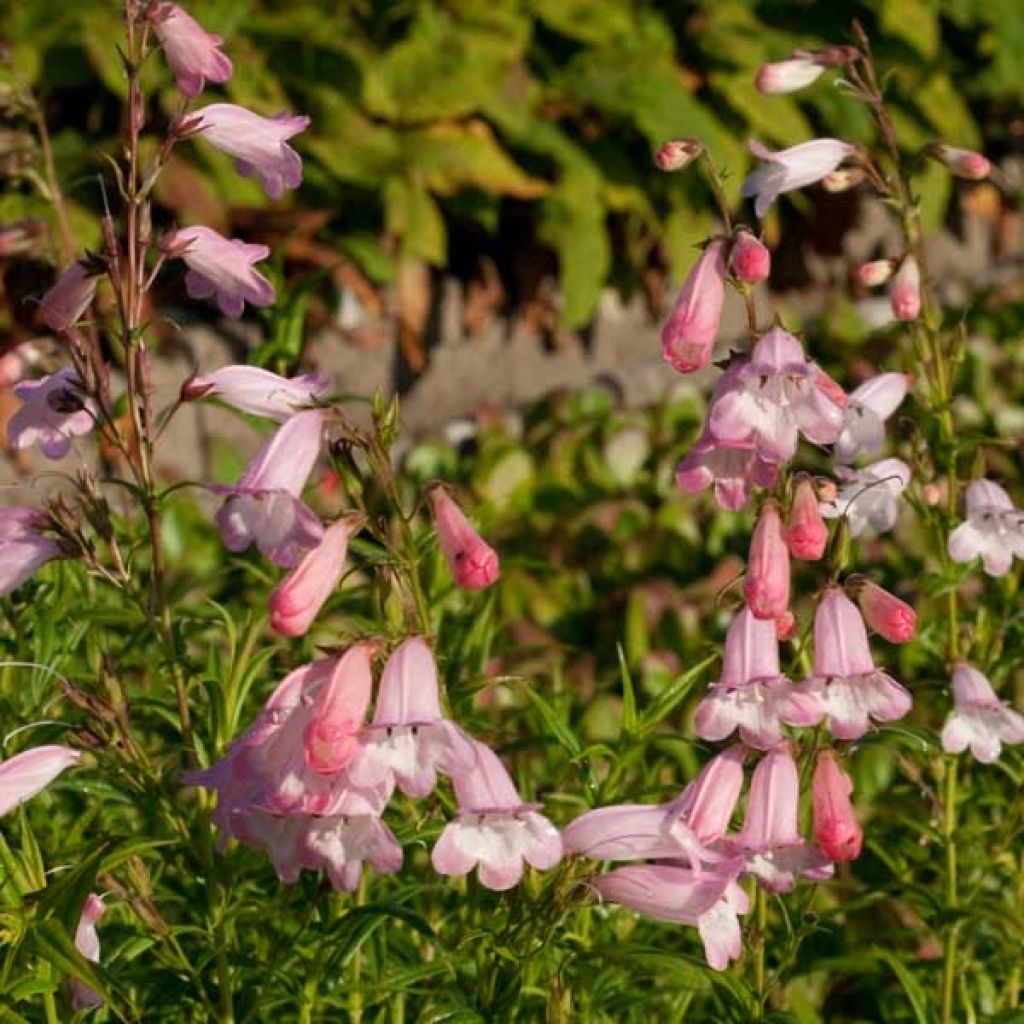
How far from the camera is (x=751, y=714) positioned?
2438 millimetres

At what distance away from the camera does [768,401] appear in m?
2.36

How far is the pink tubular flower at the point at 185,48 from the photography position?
2627mm

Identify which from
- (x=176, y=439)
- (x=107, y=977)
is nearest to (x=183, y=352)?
(x=176, y=439)

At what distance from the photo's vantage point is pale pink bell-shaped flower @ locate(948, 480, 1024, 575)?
3084 millimetres

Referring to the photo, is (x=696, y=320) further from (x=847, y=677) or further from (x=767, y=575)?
(x=847, y=677)

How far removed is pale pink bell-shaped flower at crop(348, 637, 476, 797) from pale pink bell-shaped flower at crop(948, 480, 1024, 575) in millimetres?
1110

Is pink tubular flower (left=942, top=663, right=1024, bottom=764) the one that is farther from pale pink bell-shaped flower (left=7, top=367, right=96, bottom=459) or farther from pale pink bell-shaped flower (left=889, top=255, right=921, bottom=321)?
pale pink bell-shaped flower (left=7, top=367, right=96, bottom=459)

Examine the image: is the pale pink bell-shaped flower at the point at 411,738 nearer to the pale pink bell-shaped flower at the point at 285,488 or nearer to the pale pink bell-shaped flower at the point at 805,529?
the pale pink bell-shaped flower at the point at 285,488

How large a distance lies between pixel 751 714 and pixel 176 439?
4153 mm

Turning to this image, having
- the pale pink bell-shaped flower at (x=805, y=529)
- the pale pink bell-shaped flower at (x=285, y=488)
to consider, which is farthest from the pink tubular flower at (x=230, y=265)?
the pale pink bell-shaped flower at (x=805, y=529)

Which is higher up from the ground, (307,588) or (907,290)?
(307,588)

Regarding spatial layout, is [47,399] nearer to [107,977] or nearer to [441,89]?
[107,977]

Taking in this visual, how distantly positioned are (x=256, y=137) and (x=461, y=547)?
674 mm

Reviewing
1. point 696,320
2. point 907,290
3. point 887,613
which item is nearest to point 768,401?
point 696,320
